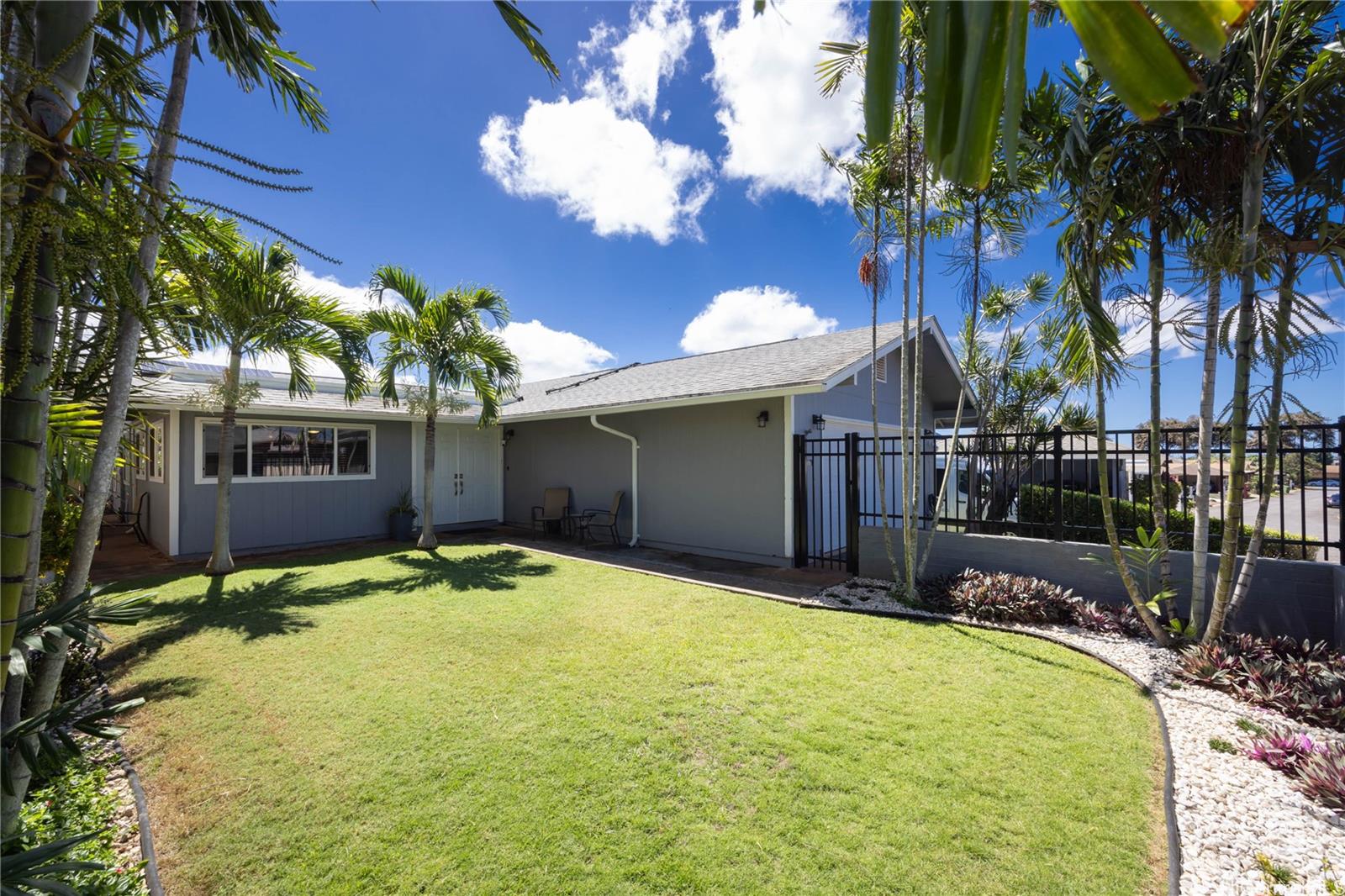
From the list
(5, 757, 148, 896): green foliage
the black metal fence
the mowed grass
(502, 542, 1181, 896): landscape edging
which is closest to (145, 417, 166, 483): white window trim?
the mowed grass

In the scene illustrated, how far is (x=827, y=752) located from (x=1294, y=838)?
7.07 ft

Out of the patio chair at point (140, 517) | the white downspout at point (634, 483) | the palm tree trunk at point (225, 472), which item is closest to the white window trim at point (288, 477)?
the palm tree trunk at point (225, 472)

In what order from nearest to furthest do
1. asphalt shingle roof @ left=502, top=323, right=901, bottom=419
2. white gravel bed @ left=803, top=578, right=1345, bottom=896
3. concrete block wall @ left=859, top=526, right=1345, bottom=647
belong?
1. white gravel bed @ left=803, top=578, right=1345, bottom=896
2. concrete block wall @ left=859, top=526, right=1345, bottom=647
3. asphalt shingle roof @ left=502, top=323, right=901, bottom=419

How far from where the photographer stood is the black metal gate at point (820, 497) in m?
8.12

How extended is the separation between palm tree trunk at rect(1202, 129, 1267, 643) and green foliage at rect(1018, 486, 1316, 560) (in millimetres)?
1152

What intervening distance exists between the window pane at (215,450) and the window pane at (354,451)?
1.67 metres

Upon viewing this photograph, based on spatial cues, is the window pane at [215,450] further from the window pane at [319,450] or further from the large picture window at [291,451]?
the window pane at [319,450]

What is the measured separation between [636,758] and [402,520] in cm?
1030

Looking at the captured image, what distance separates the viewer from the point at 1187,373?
492 centimetres

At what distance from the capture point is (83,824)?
270 cm

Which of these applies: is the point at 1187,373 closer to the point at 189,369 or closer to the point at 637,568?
the point at 637,568

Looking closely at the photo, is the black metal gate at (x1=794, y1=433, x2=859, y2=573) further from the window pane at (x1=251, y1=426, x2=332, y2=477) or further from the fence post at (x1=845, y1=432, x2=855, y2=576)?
the window pane at (x1=251, y1=426, x2=332, y2=477)

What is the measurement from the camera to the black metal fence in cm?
504

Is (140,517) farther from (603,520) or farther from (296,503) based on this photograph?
(603,520)
